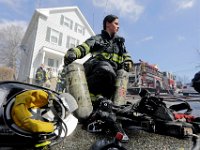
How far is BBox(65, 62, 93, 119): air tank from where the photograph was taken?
2277 millimetres

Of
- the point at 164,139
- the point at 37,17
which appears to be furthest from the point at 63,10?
the point at 164,139

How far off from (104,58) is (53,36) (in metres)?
21.5

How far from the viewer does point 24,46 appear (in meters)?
27.6

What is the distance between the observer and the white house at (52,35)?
21.7m

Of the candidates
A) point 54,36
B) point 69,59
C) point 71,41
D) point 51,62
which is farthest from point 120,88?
point 71,41

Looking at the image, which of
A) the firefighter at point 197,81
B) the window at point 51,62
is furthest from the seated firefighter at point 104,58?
the window at point 51,62

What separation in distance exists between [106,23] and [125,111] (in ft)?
4.88

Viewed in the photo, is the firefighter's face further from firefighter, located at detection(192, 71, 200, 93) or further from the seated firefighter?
firefighter, located at detection(192, 71, 200, 93)

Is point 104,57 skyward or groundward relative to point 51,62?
groundward

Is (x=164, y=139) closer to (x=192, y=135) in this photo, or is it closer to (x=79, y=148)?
(x=192, y=135)

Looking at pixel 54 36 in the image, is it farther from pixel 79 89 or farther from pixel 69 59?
pixel 79 89

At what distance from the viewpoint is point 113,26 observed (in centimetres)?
309

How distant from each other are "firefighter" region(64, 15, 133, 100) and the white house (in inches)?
688

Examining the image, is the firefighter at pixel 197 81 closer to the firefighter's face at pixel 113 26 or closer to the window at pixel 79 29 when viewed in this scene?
the firefighter's face at pixel 113 26
